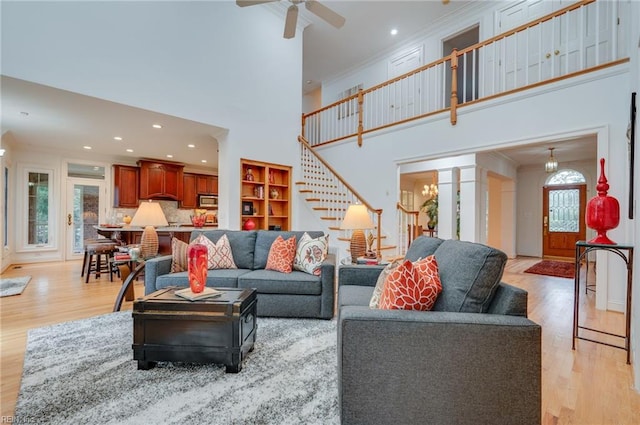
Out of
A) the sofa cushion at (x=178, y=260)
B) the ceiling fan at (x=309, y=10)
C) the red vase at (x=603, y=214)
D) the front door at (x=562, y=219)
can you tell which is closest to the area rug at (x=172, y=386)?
the sofa cushion at (x=178, y=260)

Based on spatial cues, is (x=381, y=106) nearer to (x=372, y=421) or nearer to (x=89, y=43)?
(x=89, y=43)

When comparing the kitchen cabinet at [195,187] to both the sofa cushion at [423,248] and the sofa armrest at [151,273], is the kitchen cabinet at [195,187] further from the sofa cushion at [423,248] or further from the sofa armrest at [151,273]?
the sofa cushion at [423,248]

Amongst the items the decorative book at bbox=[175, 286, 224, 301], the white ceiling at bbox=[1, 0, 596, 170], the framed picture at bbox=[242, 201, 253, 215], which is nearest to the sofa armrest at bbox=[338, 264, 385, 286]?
the decorative book at bbox=[175, 286, 224, 301]

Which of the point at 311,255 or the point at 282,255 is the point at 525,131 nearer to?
the point at 311,255

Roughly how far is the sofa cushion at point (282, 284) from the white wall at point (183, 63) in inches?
96.1

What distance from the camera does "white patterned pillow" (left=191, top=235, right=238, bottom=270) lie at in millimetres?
3338

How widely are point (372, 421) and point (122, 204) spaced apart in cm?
803

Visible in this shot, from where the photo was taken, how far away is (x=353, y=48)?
7711mm

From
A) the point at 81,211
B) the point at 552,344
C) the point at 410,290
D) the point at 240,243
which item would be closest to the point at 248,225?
the point at 240,243

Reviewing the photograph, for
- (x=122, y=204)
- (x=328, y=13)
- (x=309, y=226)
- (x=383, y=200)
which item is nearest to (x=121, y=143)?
(x=122, y=204)

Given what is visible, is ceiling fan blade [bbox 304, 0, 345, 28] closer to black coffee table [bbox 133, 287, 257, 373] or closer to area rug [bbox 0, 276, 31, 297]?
black coffee table [bbox 133, 287, 257, 373]

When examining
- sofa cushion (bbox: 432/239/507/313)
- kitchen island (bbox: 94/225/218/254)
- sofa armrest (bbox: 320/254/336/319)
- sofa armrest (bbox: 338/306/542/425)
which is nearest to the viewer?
sofa armrest (bbox: 338/306/542/425)

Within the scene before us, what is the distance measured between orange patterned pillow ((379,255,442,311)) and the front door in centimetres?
884

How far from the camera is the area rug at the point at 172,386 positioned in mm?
1575
